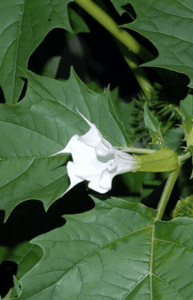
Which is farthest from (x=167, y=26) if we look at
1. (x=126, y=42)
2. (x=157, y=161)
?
(x=157, y=161)

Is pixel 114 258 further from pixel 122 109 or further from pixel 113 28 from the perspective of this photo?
pixel 122 109

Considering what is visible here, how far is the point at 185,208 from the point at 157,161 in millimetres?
188

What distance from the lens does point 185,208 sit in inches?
29.8

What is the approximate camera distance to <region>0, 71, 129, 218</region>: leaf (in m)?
0.72

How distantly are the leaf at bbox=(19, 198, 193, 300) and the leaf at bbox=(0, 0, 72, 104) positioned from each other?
0.91ft

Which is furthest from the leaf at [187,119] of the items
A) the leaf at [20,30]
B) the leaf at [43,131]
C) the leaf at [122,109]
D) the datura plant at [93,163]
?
the leaf at [122,109]

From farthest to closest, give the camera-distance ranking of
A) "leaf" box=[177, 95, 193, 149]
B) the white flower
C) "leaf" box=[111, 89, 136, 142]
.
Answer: "leaf" box=[111, 89, 136, 142] < "leaf" box=[177, 95, 193, 149] < the white flower

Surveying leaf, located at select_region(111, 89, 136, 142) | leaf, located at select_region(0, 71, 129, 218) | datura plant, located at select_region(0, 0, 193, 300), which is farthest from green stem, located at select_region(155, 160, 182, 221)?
leaf, located at select_region(111, 89, 136, 142)

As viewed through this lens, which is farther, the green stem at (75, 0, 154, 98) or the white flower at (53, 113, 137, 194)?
the green stem at (75, 0, 154, 98)

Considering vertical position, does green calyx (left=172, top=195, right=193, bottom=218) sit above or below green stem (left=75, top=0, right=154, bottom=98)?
below

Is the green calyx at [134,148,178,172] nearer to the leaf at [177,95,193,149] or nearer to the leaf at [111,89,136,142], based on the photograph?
the leaf at [177,95,193,149]

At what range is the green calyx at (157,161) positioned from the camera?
61 centimetres

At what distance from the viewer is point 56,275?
0.62 meters

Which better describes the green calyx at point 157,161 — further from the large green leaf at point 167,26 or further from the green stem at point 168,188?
the large green leaf at point 167,26
